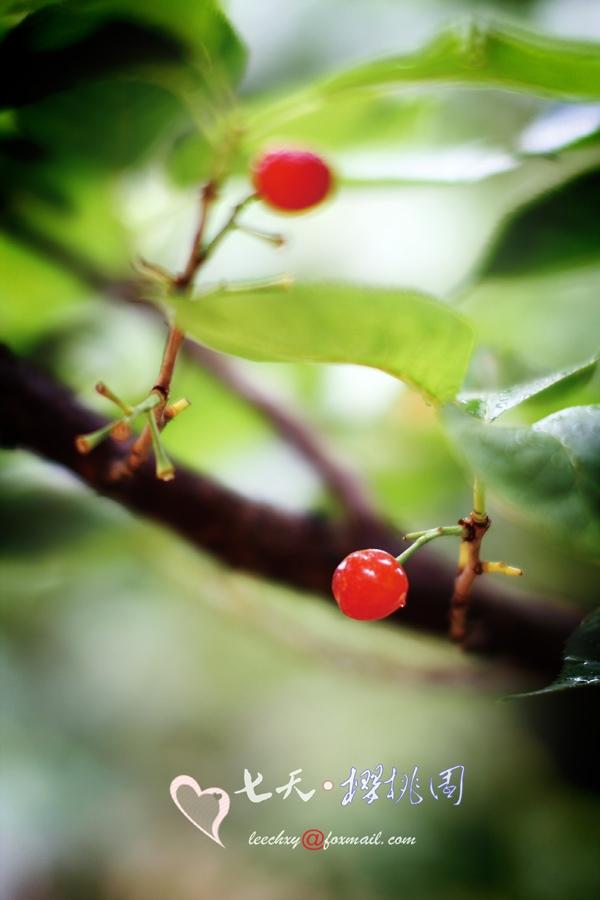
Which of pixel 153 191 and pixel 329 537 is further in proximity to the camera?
pixel 153 191

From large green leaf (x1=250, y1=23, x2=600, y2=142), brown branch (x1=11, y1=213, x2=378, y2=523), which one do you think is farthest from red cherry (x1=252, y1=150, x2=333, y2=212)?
brown branch (x1=11, y1=213, x2=378, y2=523)

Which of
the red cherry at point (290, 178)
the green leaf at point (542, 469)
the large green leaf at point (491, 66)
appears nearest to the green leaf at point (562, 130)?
the large green leaf at point (491, 66)

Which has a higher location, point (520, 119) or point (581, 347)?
point (520, 119)

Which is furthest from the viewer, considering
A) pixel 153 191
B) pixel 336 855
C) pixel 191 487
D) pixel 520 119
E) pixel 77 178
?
pixel 520 119

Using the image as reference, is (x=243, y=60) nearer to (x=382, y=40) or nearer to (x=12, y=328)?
(x=12, y=328)

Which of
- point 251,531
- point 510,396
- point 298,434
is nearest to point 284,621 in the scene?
point 298,434

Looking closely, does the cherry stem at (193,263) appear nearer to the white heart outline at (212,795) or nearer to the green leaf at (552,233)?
the green leaf at (552,233)

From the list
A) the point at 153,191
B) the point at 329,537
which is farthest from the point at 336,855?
the point at 153,191
